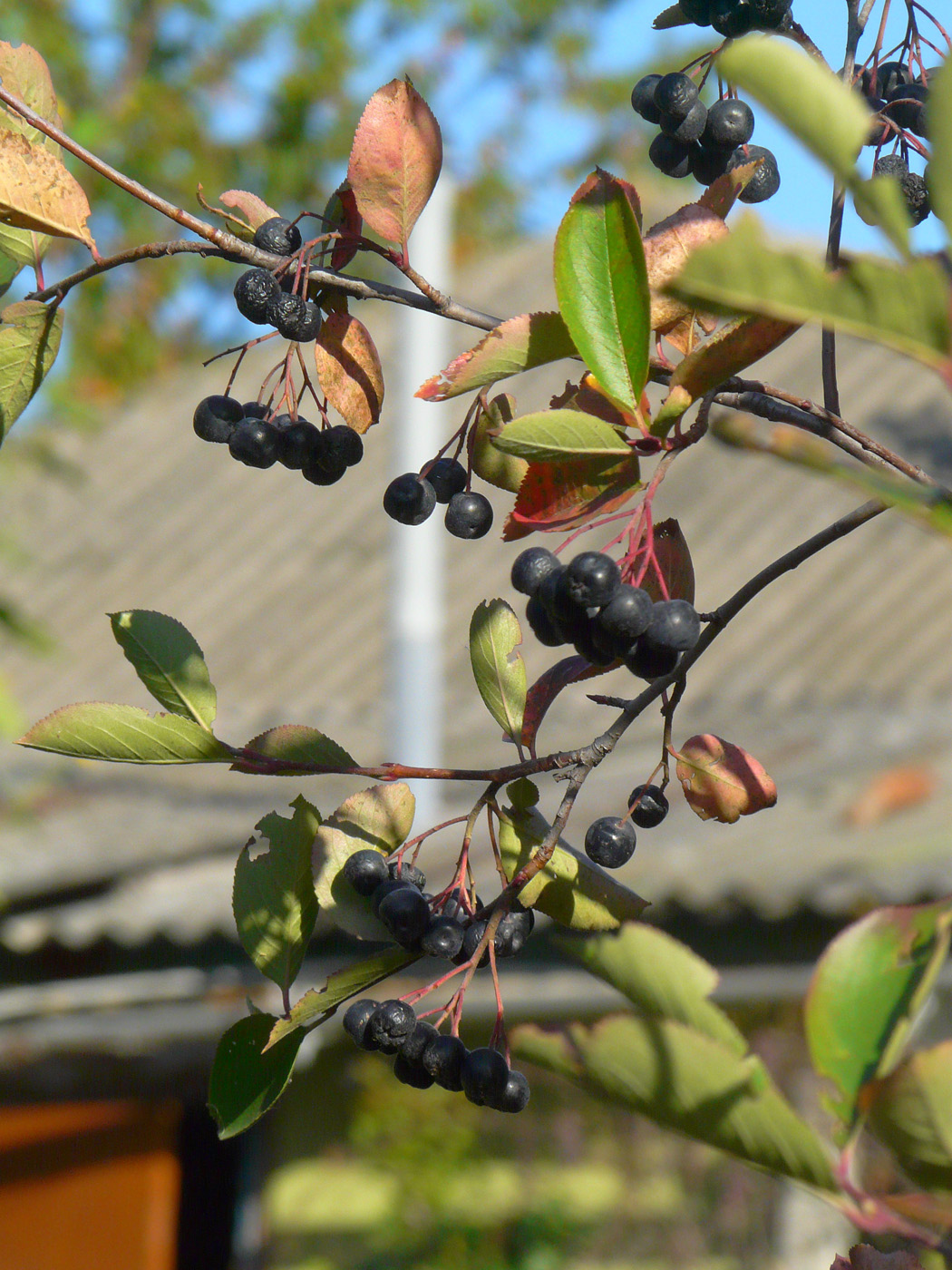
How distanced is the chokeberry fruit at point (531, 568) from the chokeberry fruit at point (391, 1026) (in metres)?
0.21

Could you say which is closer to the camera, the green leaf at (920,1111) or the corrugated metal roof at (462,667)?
the green leaf at (920,1111)

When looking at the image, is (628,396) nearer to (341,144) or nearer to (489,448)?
(489,448)

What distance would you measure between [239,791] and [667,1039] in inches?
181

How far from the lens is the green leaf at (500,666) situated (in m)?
0.71

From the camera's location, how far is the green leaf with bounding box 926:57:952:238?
0.36 m

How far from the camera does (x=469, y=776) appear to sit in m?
0.62

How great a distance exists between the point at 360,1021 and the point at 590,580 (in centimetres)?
26

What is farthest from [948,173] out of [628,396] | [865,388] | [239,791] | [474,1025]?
[865,388]

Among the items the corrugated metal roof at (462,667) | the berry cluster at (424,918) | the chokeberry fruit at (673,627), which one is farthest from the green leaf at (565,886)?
the corrugated metal roof at (462,667)

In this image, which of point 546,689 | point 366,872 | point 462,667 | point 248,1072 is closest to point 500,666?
point 546,689

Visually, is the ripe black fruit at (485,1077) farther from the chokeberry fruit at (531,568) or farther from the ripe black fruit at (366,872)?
the chokeberry fruit at (531,568)

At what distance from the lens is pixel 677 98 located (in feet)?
2.53

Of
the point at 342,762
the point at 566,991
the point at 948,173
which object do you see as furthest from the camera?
the point at 566,991

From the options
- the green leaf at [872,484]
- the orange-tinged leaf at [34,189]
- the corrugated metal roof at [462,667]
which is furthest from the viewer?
the corrugated metal roof at [462,667]
